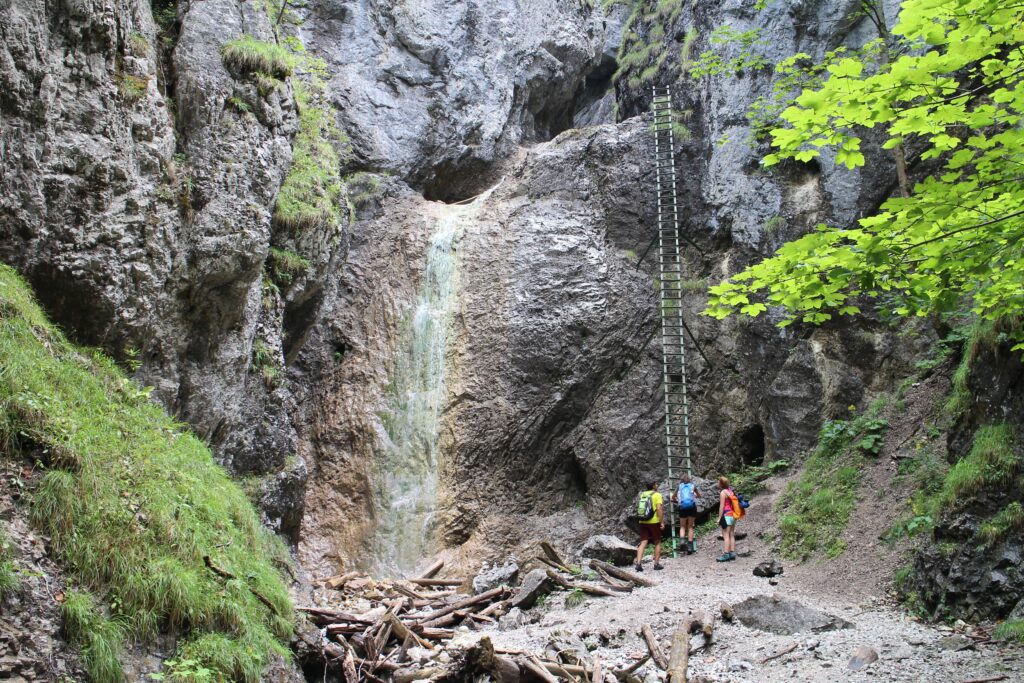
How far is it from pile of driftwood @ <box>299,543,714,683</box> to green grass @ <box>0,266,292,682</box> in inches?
64.5

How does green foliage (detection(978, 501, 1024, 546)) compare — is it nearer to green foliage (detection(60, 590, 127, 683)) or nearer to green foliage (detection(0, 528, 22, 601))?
green foliage (detection(60, 590, 127, 683))

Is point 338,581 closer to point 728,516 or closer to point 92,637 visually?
point 728,516

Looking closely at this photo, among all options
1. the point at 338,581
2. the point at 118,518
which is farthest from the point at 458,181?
the point at 118,518

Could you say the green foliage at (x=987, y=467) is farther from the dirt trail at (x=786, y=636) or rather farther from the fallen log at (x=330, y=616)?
the fallen log at (x=330, y=616)

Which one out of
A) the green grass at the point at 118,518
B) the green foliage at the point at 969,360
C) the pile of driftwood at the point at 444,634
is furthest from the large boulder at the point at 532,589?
the green foliage at the point at 969,360

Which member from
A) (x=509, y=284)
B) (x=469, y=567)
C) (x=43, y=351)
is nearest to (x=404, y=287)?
(x=509, y=284)

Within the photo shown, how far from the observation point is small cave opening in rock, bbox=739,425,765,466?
15.4m

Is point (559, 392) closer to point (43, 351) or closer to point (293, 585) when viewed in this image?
point (293, 585)

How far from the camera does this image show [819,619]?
8000mm

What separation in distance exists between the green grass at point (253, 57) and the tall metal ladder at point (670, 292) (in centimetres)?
951

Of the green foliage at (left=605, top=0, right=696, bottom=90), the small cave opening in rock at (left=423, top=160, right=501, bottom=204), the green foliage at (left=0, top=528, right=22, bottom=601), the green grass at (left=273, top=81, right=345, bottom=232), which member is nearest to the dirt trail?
the green foliage at (left=0, top=528, right=22, bottom=601)

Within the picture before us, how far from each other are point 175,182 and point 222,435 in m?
3.60

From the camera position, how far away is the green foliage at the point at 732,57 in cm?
1678

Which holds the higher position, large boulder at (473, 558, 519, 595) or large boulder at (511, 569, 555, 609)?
large boulder at (511, 569, 555, 609)
